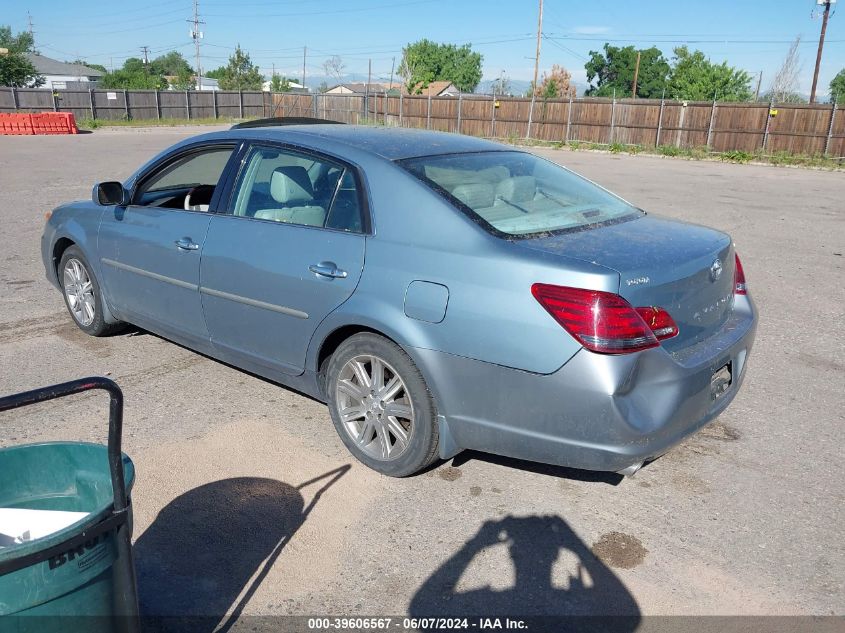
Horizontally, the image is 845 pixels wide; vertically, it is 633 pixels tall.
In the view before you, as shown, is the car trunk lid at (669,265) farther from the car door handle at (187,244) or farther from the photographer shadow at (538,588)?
the car door handle at (187,244)

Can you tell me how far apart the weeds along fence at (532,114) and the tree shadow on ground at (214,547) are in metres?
30.2

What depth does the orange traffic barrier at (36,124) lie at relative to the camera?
3228cm

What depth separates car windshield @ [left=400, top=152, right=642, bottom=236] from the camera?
353 centimetres

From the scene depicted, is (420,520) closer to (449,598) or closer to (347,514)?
(347,514)

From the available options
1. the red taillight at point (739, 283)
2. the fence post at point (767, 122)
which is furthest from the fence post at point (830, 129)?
the red taillight at point (739, 283)

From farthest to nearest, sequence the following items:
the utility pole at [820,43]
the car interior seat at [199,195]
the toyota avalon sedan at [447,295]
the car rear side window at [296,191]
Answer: the utility pole at [820,43] < the car interior seat at [199,195] < the car rear side window at [296,191] < the toyota avalon sedan at [447,295]

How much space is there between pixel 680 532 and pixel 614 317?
1072mm

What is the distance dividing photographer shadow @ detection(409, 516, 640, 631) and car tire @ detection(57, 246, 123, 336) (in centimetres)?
356

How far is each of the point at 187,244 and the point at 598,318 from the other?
2.59 meters

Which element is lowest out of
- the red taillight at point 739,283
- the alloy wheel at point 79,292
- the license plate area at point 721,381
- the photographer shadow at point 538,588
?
the photographer shadow at point 538,588

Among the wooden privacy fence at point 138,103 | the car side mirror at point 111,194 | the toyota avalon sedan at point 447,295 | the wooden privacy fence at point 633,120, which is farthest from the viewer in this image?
the wooden privacy fence at point 138,103

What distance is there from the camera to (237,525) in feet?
10.7

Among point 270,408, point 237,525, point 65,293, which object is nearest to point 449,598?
point 237,525

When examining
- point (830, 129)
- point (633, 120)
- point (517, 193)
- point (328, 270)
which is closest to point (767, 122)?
point (830, 129)
